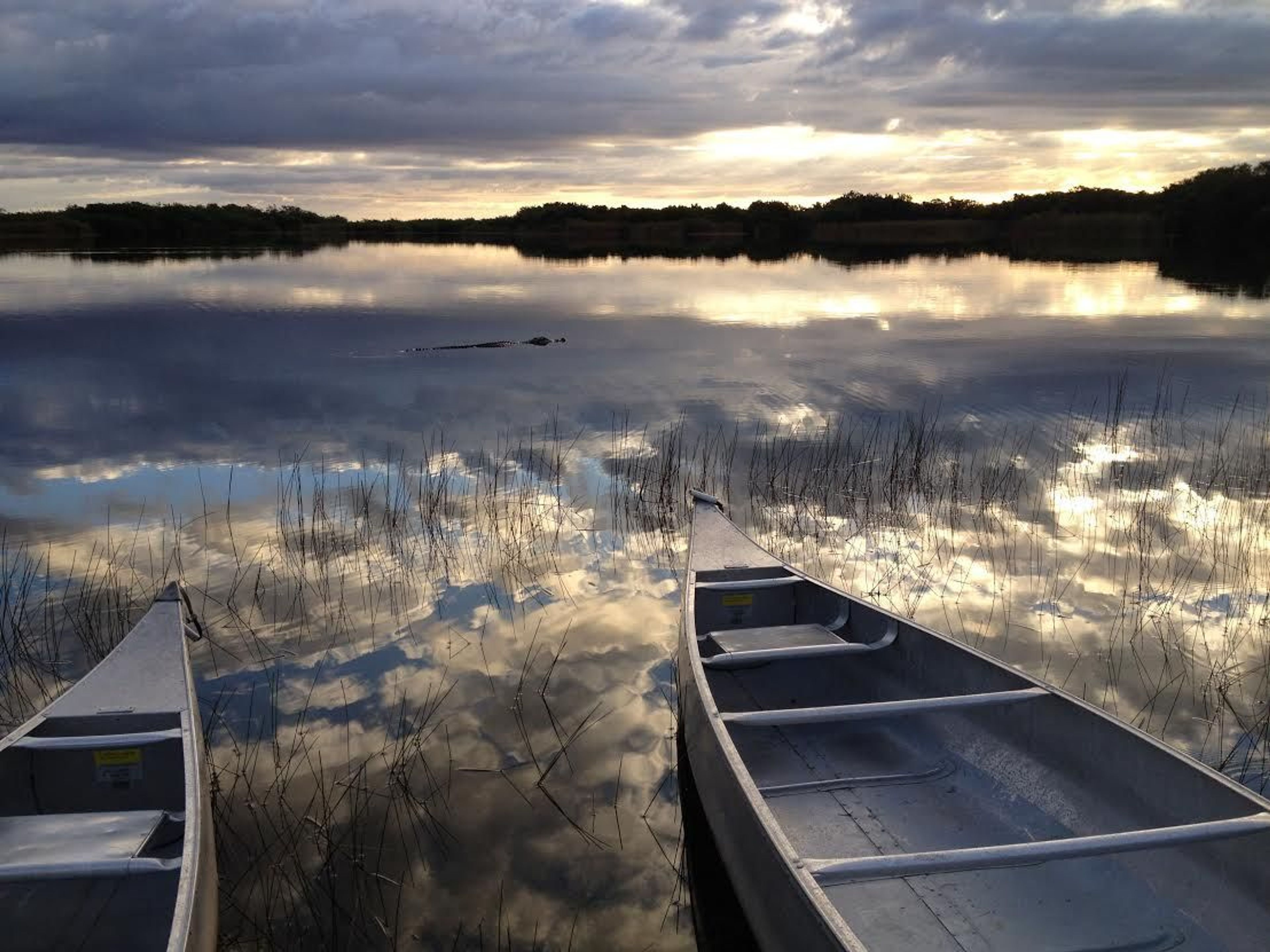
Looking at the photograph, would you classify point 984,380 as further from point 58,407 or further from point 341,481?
point 58,407

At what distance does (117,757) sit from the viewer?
438 centimetres

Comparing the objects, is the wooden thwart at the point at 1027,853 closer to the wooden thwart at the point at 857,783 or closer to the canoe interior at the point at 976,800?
the canoe interior at the point at 976,800

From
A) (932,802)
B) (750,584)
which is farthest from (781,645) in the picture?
(932,802)

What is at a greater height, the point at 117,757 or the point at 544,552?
the point at 117,757

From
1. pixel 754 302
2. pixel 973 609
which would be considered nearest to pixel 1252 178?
Result: pixel 754 302

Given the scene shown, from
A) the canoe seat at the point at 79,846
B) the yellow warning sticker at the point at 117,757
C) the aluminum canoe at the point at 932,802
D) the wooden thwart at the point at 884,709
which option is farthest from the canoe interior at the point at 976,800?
the yellow warning sticker at the point at 117,757

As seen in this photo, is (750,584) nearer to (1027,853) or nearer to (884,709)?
(884,709)

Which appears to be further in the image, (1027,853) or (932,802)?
(932,802)

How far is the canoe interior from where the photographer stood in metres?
3.54

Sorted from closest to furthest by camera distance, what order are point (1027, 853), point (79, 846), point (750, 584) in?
1. point (1027, 853)
2. point (79, 846)
3. point (750, 584)

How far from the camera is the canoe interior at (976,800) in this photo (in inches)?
139

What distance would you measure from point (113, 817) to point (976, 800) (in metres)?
3.93

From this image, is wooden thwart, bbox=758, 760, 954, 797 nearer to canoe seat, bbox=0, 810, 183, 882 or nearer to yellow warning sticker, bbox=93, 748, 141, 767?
canoe seat, bbox=0, 810, 183, 882

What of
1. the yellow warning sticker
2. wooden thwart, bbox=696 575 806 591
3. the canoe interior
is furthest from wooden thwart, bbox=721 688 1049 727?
the yellow warning sticker
